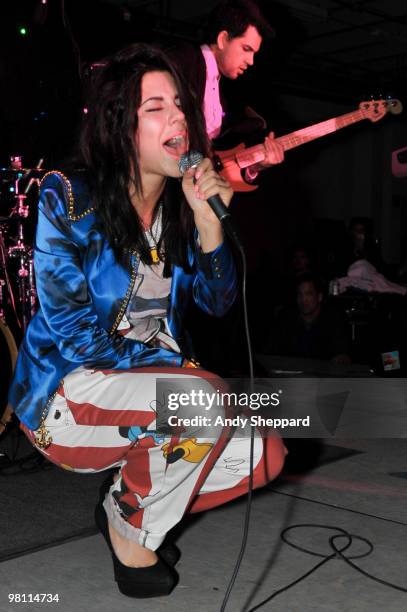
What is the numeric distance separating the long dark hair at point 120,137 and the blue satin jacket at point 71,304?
0.03 m

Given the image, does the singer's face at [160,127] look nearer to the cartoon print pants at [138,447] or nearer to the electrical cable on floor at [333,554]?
the cartoon print pants at [138,447]

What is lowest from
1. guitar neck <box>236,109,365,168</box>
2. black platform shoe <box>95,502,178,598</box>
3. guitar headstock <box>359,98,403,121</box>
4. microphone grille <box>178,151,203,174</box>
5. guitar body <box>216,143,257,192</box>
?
black platform shoe <box>95,502,178,598</box>

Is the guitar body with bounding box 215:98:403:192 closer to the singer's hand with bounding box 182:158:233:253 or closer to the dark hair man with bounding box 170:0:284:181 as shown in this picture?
the dark hair man with bounding box 170:0:284:181

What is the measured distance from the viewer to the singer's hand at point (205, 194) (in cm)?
138

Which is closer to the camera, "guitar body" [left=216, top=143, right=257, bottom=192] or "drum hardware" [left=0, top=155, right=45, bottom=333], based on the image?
"drum hardware" [left=0, top=155, right=45, bottom=333]

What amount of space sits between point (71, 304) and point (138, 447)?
302 millimetres

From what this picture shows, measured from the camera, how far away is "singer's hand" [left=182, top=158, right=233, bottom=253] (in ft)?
4.52

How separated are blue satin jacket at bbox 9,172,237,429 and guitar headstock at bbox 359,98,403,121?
3.11 meters

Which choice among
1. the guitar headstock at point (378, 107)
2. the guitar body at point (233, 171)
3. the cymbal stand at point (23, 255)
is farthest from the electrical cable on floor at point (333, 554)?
the guitar headstock at point (378, 107)

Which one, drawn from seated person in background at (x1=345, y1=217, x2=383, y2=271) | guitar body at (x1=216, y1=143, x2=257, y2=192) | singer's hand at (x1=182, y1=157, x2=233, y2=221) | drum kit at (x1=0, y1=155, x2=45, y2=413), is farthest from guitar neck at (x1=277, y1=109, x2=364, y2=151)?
singer's hand at (x1=182, y1=157, x2=233, y2=221)

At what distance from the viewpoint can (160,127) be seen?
1.51m

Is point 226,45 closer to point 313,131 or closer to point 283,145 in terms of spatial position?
point 283,145

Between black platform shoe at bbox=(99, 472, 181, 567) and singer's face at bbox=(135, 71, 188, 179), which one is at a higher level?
singer's face at bbox=(135, 71, 188, 179)

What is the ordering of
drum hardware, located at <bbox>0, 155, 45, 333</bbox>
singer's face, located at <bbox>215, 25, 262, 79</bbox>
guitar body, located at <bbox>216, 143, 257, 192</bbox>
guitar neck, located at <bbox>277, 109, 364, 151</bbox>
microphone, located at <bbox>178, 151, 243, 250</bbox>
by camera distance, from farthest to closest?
guitar neck, located at <bbox>277, 109, 364, 151</bbox>
guitar body, located at <bbox>216, 143, 257, 192</bbox>
singer's face, located at <bbox>215, 25, 262, 79</bbox>
drum hardware, located at <bbox>0, 155, 45, 333</bbox>
microphone, located at <bbox>178, 151, 243, 250</bbox>
